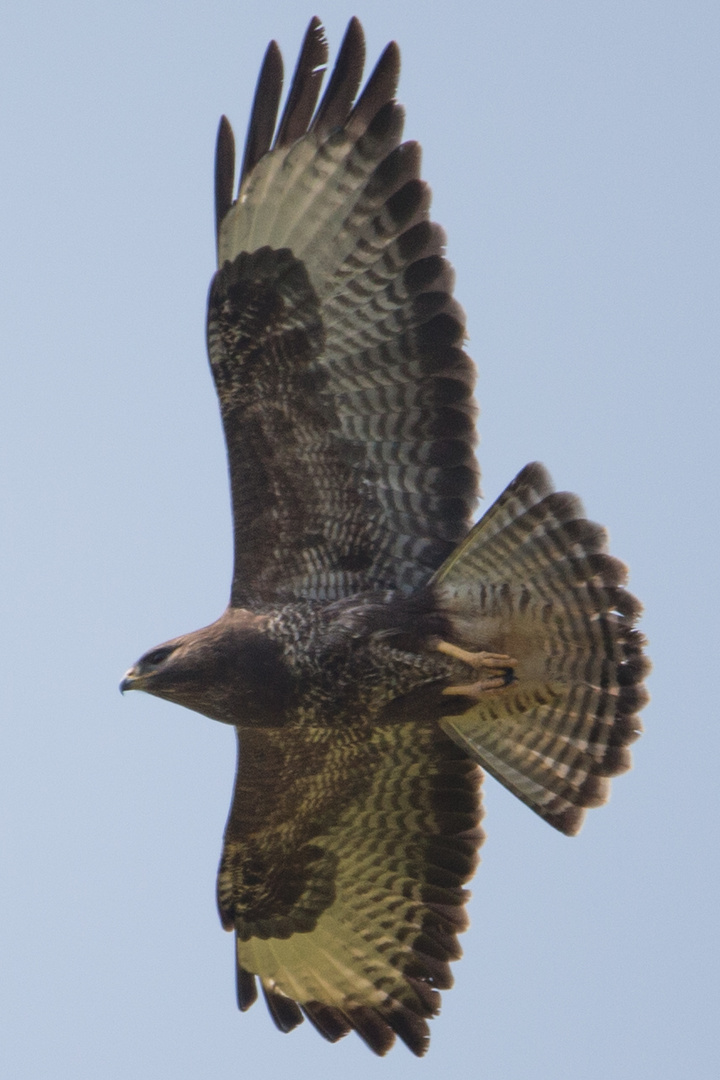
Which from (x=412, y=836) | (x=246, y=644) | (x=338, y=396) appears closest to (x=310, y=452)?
(x=338, y=396)

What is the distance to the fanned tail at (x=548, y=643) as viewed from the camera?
8.88 m

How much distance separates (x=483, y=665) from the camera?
30.0ft

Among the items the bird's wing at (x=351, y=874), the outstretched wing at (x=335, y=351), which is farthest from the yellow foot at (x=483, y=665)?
the bird's wing at (x=351, y=874)

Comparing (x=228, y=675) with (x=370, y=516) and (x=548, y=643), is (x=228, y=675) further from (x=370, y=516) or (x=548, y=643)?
(x=548, y=643)

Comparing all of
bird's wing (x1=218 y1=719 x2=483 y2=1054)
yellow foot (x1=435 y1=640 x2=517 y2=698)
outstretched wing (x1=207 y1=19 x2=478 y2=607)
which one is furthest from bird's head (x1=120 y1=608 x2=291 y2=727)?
yellow foot (x1=435 y1=640 x2=517 y2=698)

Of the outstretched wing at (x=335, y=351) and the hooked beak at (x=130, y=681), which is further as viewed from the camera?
the hooked beak at (x=130, y=681)

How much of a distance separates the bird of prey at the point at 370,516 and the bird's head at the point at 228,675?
0.01m

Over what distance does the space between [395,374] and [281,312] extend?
2.07ft

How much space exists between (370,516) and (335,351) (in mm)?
841

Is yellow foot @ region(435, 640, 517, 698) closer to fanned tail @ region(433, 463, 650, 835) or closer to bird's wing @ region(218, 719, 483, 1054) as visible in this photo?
fanned tail @ region(433, 463, 650, 835)

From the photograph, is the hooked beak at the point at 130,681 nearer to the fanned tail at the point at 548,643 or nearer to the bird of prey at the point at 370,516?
the bird of prey at the point at 370,516

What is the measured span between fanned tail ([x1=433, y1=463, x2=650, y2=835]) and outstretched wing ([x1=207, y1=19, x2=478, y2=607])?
1.30 feet

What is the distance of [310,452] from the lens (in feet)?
30.6

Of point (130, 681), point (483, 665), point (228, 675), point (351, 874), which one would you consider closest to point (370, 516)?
point (483, 665)
